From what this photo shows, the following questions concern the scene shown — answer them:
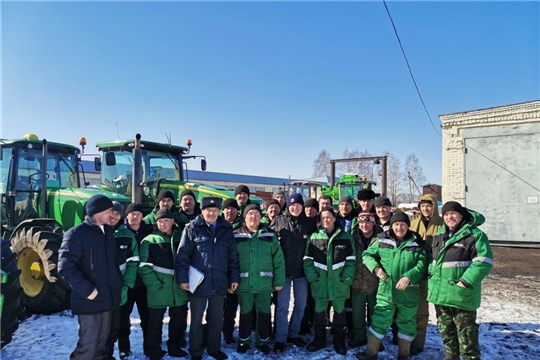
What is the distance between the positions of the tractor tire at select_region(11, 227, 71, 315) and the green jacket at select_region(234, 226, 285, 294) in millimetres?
2591

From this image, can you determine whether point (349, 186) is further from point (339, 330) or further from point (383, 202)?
point (339, 330)


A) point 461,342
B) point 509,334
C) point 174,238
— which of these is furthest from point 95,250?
point 509,334

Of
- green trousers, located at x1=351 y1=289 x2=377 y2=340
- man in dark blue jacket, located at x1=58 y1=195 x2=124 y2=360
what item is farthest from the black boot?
man in dark blue jacket, located at x1=58 y1=195 x2=124 y2=360

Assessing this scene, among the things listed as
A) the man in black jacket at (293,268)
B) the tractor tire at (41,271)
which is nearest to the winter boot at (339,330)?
the man in black jacket at (293,268)

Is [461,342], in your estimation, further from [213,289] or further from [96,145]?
[96,145]

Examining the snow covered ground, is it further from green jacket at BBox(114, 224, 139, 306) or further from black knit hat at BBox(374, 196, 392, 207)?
black knit hat at BBox(374, 196, 392, 207)

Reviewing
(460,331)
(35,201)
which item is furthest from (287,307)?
(35,201)

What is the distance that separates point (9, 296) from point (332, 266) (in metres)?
3.27

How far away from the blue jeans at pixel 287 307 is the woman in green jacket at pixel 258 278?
0.58 feet

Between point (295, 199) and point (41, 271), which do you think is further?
point (41, 271)

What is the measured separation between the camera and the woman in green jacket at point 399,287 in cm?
376

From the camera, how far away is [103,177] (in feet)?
23.3

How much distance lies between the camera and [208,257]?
12.4ft

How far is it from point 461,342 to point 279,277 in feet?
5.99
